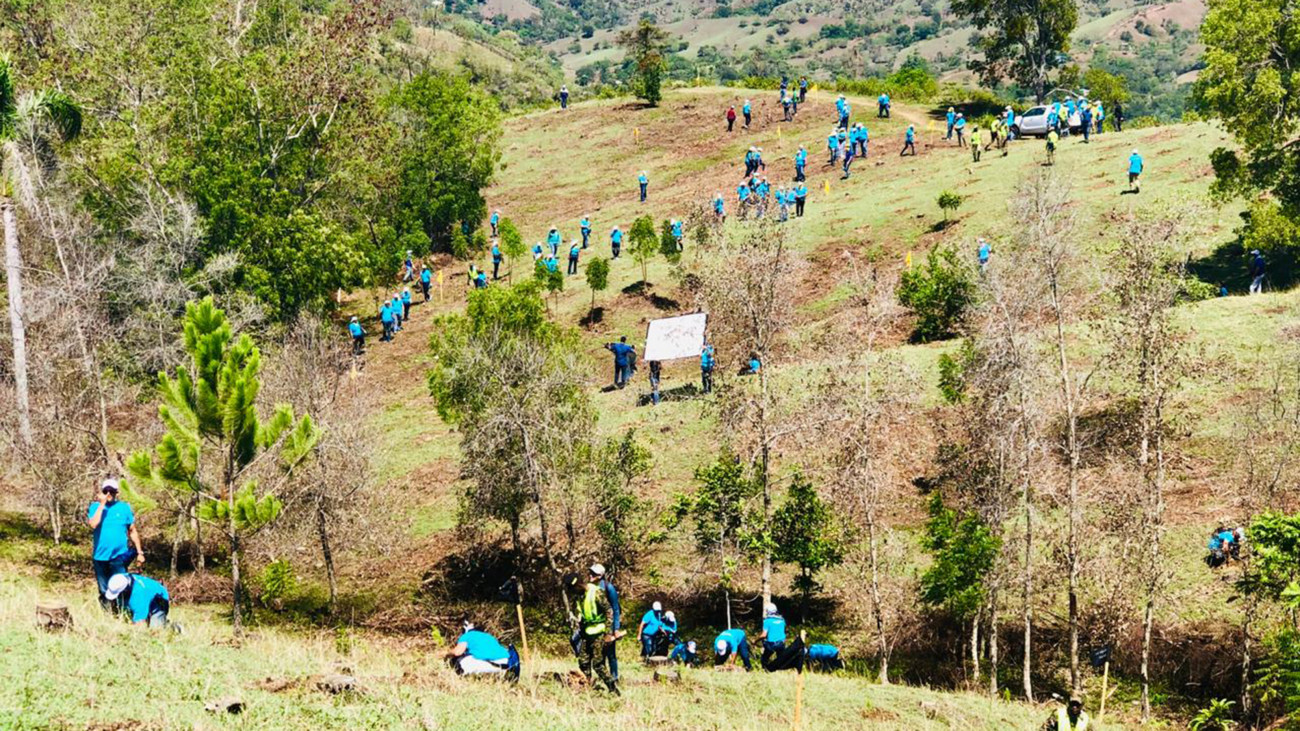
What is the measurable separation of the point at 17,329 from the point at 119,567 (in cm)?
2182

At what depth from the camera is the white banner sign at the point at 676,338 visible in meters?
34.0

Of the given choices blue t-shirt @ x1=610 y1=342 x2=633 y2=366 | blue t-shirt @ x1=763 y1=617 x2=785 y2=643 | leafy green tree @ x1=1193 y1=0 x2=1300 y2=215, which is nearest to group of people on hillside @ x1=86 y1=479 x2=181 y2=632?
blue t-shirt @ x1=763 y1=617 x2=785 y2=643

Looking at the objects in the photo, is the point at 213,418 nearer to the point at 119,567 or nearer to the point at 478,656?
the point at 119,567

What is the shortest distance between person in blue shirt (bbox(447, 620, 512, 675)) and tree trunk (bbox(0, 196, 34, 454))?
19.1 meters

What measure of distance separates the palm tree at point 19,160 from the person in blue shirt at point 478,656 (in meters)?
19.2

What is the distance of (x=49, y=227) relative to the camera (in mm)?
37250

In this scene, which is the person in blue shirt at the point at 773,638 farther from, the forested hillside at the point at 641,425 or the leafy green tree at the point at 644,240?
the leafy green tree at the point at 644,240

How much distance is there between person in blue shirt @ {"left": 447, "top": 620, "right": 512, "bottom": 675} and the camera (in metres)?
15.7

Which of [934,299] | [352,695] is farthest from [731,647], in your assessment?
[934,299]

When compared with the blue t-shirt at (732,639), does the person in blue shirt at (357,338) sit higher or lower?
higher

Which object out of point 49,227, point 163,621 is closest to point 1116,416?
point 163,621

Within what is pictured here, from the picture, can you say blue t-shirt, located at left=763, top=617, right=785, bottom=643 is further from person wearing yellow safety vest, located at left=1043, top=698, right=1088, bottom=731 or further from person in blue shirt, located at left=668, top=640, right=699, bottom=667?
person wearing yellow safety vest, located at left=1043, top=698, right=1088, bottom=731

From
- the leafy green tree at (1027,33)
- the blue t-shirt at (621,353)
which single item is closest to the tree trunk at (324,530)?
the blue t-shirt at (621,353)

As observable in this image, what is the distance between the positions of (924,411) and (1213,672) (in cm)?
1174
